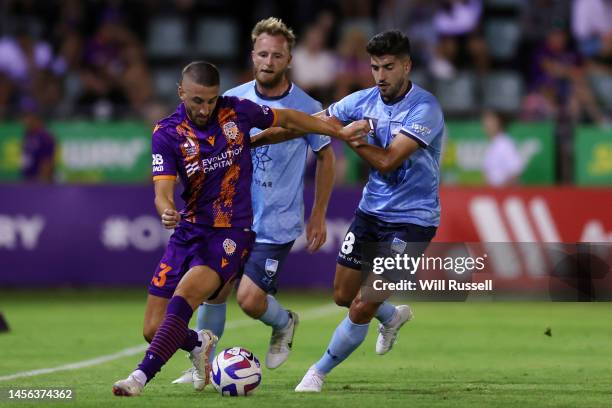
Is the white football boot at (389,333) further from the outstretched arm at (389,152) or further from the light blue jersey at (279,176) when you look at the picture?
the outstretched arm at (389,152)

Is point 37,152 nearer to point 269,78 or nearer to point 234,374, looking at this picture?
point 269,78

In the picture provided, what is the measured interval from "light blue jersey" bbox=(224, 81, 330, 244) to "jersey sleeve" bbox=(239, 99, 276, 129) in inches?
35.1

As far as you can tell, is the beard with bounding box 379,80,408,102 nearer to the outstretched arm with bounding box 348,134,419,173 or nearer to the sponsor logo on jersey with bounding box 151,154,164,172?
the outstretched arm with bounding box 348,134,419,173

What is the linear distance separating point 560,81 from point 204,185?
430 inches

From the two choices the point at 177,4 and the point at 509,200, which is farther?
the point at 177,4

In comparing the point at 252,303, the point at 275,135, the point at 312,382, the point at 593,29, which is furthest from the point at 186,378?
the point at 593,29

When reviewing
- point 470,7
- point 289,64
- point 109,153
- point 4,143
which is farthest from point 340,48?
point 289,64

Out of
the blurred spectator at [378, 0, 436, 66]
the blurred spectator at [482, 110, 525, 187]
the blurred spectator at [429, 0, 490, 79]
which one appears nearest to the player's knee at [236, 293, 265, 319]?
the blurred spectator at [482, 110, 525, 187]

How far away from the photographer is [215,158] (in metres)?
8.14

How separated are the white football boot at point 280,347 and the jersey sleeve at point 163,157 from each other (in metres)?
1.84

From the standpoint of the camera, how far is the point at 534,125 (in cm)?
1712

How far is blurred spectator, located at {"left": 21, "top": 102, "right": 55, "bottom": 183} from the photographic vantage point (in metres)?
16.8

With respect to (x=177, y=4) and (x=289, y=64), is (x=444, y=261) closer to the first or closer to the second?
(x=289, y=64)

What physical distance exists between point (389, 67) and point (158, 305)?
2109 mm
